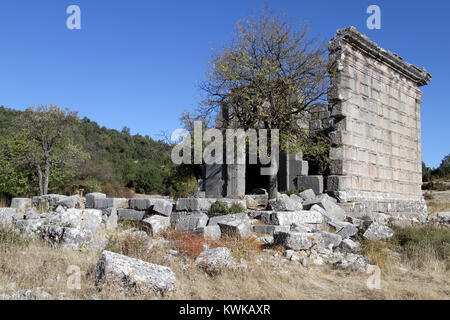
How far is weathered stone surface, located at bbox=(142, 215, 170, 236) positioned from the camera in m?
8.86

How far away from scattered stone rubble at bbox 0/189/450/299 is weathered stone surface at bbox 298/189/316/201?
0.10 ft

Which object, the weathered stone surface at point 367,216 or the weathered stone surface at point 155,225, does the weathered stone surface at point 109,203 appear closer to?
the weathered stone surface at point 155,225

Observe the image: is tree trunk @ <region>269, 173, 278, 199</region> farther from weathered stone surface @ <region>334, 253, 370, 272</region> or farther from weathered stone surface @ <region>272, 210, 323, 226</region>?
weathered stone surface @ <region>334, 253, 370, 272</region>

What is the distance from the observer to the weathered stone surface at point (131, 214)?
10264 millimetres

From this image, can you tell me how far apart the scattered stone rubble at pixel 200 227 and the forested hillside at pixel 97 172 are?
4.49 metres

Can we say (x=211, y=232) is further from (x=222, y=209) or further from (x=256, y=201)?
(x=256, y=201)

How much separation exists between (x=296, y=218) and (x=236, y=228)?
1.92 metres

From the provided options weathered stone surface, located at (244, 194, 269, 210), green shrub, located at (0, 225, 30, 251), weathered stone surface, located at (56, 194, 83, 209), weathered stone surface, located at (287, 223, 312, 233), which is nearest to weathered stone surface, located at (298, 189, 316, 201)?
weathered stone surface, located at (244, 194, 269, 210)

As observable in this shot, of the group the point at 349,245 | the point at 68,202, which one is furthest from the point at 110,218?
the point at 349,245

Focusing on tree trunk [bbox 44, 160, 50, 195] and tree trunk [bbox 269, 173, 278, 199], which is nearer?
tree trunk [bbox 269, 173, 278, 199]

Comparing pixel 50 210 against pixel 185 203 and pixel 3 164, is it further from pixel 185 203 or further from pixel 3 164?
pixel 3 164
